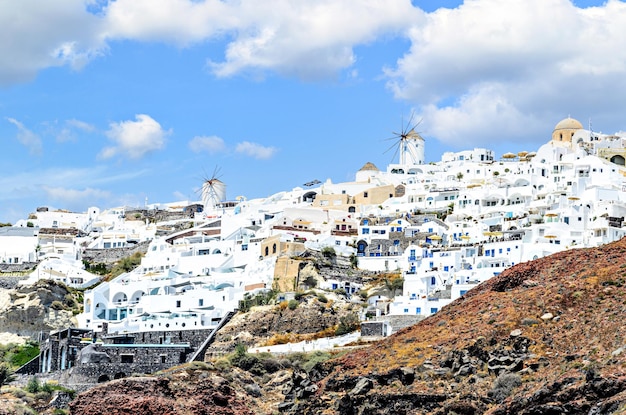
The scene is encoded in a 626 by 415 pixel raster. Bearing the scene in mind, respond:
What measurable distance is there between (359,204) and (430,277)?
31167mm

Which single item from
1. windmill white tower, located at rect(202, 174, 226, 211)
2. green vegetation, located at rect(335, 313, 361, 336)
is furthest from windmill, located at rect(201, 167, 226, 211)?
green vegetation, located at rect(335, 313, 361, 336)

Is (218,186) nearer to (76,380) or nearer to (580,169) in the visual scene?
(580,169)

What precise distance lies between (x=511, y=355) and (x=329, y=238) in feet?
141

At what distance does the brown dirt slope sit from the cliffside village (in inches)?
822

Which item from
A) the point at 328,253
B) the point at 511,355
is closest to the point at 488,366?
the point at 511,355

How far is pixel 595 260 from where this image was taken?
36156 mm

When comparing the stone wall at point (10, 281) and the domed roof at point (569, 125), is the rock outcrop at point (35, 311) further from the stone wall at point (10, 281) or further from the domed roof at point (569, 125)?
the domed roof at point (569, 125)

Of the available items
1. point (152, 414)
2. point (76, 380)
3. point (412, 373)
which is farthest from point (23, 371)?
point (412, 373)

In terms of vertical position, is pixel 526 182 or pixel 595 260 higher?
pixel 526 182

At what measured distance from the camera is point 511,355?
31.7 meters

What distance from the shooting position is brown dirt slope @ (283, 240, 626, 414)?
91.7 feet

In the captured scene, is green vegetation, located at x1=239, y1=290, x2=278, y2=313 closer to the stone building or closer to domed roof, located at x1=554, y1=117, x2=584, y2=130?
the stone building

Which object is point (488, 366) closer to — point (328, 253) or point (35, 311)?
point (328, 253)

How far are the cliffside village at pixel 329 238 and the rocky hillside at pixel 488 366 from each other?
1812 cm
